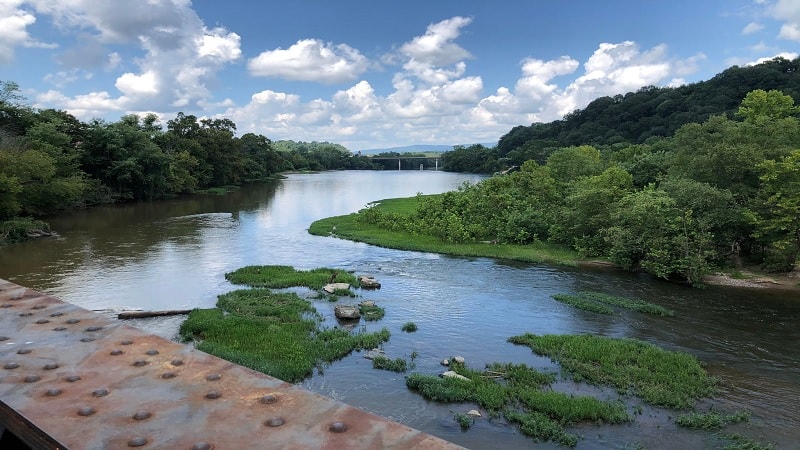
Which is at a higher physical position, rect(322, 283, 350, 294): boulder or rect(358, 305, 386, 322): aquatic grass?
rect(322, 283, 350, 294): boulder

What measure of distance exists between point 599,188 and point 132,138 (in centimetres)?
5105

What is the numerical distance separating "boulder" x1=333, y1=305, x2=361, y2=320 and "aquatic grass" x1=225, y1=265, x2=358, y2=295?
13.6ft

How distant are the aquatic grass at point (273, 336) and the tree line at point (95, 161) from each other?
80.2 feet

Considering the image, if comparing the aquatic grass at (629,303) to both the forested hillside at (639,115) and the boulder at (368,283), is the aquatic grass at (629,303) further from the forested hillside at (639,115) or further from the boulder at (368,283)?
the forested hillside at (639,115)

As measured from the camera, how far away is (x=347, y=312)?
1903 cm

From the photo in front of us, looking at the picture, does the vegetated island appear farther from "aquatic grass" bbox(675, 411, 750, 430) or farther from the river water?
the river water

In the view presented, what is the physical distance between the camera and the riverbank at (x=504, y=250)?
82.7 feet

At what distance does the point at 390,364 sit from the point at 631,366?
6.80 metres

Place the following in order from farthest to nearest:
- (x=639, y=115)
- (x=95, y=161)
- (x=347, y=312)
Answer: (x=639, y=115), (x=95, y=161), (x=347, y=312)

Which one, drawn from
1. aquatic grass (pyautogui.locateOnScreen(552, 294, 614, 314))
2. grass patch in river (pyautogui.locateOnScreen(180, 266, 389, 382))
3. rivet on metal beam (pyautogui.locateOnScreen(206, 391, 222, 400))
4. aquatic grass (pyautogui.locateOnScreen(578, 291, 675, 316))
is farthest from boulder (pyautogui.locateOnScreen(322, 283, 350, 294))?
rivet on metal beam (pyautogui.locateOnScreen(206, 391, 222, 400))

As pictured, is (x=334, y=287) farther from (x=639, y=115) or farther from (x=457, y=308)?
(x=639, y=115)

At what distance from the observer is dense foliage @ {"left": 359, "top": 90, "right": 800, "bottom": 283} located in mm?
25312

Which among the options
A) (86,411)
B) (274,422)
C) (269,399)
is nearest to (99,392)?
(86,411)

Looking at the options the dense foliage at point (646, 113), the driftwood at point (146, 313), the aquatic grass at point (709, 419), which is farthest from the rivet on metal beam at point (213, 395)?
the dense foliage at point (646, 113)
